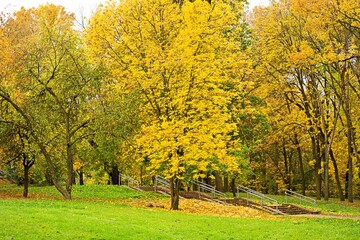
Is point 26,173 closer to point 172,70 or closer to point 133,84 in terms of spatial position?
point 133,84

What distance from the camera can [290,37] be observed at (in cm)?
3209

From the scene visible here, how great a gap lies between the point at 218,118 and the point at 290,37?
1334 cm

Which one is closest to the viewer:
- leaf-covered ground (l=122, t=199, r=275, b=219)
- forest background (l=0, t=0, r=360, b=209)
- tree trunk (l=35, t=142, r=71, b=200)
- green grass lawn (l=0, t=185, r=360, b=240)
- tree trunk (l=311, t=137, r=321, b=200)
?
green grass lawn (l=0, t=185, r=360, b=240)

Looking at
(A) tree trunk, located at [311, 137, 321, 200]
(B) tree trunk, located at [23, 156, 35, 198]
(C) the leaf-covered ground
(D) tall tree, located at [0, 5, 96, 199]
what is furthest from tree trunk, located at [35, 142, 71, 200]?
(A) tree trunk, located at [311, 137, 321, 200]

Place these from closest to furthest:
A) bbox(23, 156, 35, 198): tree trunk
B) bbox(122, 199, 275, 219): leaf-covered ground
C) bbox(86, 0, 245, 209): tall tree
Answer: bbox(86, 0, 245, 209): tall tree < bbox(122, 199, 275, 219): leaf-covered ground < bbox(23, 156, 35, 198): tree trunk

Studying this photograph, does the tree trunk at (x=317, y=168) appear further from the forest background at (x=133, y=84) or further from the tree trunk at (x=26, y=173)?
the tree trunk at (x=26, y=173)

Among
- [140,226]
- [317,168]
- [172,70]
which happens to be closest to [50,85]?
[172,70]

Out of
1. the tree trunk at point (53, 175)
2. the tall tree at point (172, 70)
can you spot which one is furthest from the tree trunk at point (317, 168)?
the tree trunk at point (53, 175)

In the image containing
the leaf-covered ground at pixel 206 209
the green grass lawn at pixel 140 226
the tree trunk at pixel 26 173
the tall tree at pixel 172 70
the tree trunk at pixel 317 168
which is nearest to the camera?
the green grass lawn at pixel 140 226

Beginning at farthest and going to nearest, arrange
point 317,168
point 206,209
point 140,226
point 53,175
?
1. point 317,168
2. point 206,209
3. point 53,175
4. point 140,226

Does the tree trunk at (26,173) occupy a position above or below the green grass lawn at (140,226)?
above

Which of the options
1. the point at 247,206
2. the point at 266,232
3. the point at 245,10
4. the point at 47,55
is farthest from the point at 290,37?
the point at 266,232

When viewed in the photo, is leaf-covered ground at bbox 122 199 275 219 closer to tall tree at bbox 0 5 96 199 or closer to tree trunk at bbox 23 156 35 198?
tall tree at bbox 0 5 96 199

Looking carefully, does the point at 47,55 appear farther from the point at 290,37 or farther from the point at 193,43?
the point at 290,37
